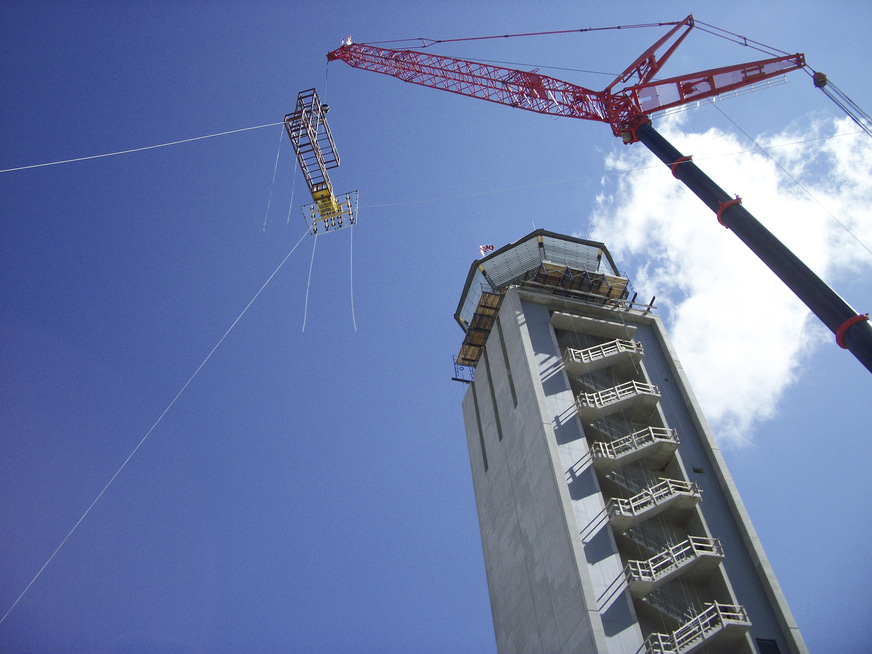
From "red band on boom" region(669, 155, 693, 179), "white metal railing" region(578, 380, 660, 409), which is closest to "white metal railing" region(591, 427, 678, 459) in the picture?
"white metal railing" region(578, 380, 660, 409)

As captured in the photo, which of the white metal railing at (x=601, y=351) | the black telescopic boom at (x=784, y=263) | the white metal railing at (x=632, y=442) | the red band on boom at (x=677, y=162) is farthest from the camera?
the white metal railing at (x=601, y=351)

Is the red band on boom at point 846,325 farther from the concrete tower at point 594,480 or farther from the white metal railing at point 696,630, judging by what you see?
the white metal railing at point 696,630

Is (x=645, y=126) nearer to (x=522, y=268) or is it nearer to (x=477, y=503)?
(x=522, y=268)

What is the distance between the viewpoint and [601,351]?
51.5 metres

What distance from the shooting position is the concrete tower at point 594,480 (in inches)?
1508

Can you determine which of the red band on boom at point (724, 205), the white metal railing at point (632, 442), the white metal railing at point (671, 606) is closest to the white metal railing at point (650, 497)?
the white metal railing at point (632, 442)

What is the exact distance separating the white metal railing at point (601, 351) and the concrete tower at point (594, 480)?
0.17 meters

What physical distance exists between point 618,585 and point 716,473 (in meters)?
13.3

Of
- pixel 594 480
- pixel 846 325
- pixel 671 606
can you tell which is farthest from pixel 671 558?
pixel 846 325

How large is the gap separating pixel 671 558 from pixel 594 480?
6.63 meters

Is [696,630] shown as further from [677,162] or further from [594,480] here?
[677,162]

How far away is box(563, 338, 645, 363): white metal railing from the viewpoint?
50375mm

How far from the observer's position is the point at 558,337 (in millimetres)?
54875

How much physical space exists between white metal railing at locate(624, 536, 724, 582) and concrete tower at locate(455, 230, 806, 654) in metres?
0.13
